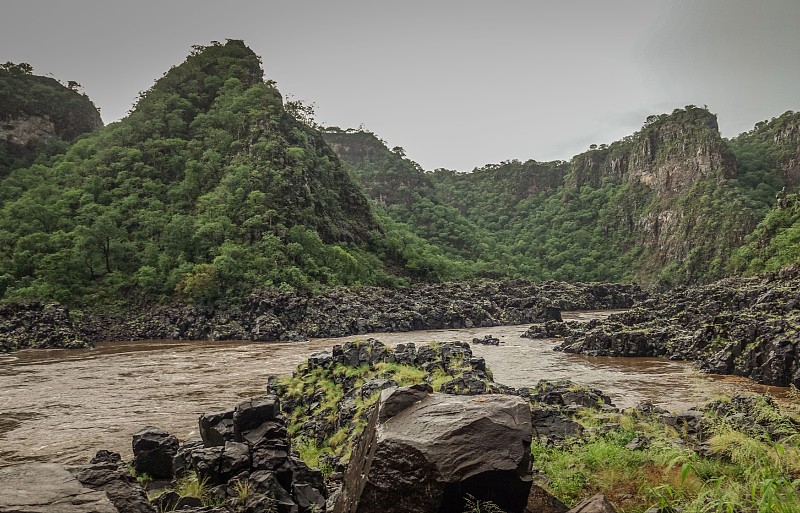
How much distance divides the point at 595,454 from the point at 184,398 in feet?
56.5

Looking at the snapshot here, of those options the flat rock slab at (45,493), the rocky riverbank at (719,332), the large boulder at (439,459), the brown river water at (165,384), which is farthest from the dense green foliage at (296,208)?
the large boulder at (439,459)

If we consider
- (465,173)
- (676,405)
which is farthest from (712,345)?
(465,173)

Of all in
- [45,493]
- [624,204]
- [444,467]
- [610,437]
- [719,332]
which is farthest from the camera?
[624,204]

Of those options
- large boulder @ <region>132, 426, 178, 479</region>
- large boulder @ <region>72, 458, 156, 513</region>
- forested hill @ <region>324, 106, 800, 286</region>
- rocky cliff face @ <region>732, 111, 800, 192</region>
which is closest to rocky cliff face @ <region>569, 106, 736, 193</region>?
forested hill @ <region>324, 106, 800, 286</region>

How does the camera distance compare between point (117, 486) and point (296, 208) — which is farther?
point (296, 208)

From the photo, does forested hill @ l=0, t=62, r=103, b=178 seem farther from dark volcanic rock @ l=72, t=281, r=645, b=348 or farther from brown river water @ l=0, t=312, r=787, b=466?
brown river water @ l=0, t=312, r=787, b=466

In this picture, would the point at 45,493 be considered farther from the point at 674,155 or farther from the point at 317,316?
the point at 674,155

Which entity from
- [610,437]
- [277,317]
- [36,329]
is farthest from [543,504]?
[36,329]

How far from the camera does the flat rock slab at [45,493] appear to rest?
14.1ft

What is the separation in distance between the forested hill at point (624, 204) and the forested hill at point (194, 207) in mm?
35477

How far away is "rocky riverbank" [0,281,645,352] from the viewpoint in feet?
125

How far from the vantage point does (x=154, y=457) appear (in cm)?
970

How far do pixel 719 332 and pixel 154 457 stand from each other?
28.7 metres

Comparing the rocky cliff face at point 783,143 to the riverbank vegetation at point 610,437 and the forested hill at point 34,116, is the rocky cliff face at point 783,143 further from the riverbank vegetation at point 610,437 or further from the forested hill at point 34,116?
the forested hill at point 34,116
